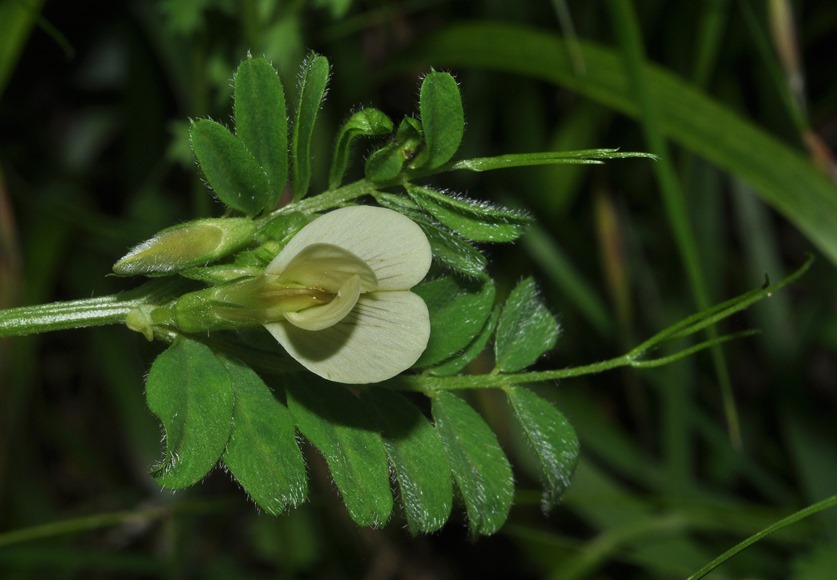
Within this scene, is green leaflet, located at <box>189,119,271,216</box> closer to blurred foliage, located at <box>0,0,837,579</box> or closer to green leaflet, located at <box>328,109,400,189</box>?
green leaflet, located at <box>328,109,400,189</box>

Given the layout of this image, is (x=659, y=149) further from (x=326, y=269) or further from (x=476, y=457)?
(x=326, y=269)

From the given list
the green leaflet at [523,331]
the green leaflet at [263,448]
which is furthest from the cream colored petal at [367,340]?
the green leaflet at [523,331]

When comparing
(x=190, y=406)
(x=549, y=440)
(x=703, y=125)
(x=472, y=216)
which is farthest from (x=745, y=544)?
(x=703, y=125)

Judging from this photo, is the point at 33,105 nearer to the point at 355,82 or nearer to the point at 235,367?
the point at 355,82

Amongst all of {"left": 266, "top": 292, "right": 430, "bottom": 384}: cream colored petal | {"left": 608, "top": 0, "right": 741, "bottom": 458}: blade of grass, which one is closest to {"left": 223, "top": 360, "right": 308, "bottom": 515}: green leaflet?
{"left": 266, "top": 292, "right": 430, "bottom": 384}: cream colored petal

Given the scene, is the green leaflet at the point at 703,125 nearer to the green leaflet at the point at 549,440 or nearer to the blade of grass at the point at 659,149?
the blade of grass at the point at 659,149

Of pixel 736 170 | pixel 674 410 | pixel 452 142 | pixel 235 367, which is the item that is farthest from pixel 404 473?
pixel 674 410
